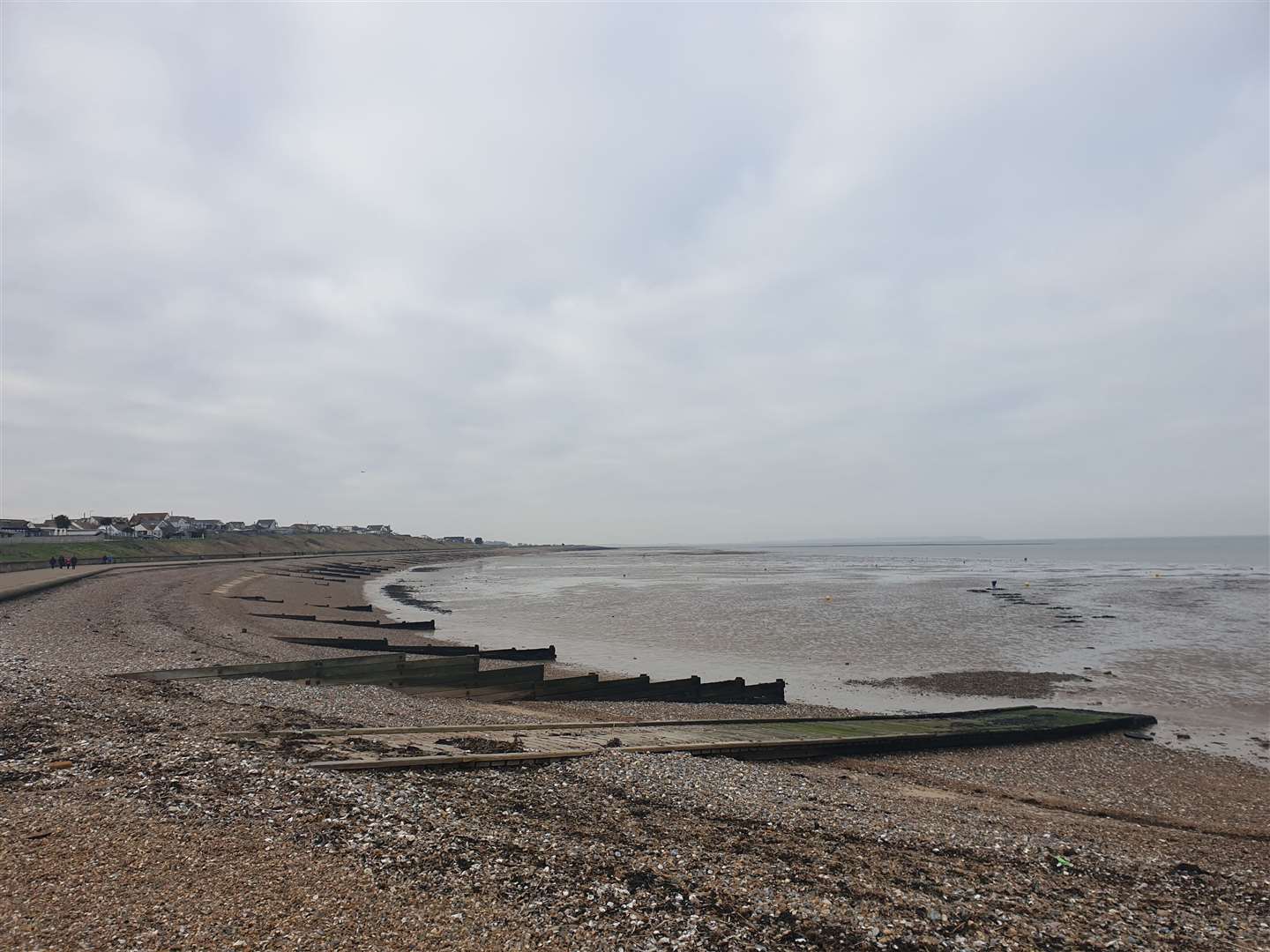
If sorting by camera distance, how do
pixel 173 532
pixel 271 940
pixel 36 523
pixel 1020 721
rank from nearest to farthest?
pixel 271 940 < pixel 1020 721 < pixel 36 523 < pixel 173 532

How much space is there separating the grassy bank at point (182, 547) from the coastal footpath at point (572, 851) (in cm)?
7822

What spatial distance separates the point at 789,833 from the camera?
951 cm

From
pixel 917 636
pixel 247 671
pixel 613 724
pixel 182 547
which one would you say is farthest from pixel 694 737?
pixel 182 547

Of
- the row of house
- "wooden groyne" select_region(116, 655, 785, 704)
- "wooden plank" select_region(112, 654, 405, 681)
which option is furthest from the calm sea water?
the row of house

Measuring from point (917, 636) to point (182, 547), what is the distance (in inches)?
4249

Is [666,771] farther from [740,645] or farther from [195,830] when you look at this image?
[740,645]

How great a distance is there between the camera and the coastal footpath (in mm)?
6691

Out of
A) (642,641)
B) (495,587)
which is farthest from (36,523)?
(642,641)

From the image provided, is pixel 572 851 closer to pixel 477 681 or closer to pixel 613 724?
pixel 613 724

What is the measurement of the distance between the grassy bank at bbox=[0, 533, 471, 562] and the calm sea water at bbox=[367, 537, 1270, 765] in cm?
3833

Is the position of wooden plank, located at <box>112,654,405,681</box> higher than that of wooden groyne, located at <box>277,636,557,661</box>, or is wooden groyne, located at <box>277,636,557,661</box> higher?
wooden plank, located at <box>112,654,405,681</box>

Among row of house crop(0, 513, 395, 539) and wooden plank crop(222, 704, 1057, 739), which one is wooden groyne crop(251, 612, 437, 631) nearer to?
wooden plank crop(222, 704, 1057, 739)

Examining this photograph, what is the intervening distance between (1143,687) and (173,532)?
16690 centimetres

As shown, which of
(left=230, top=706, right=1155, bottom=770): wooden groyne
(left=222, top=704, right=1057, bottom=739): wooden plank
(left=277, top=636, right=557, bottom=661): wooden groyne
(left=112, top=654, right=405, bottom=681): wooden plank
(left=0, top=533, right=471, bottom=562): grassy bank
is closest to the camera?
(left=230, top=706, right=1155, bottom=770): wooden groyne
